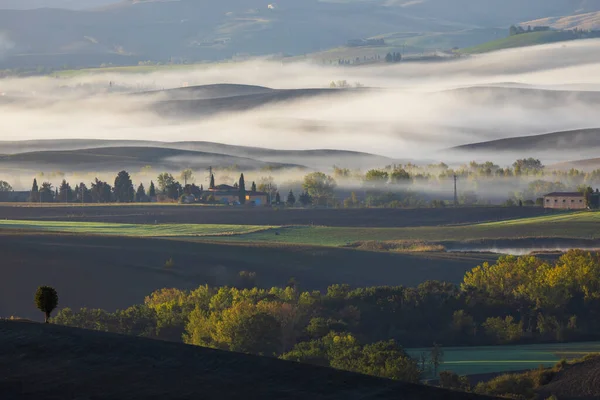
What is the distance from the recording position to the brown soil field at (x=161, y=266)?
13312cm

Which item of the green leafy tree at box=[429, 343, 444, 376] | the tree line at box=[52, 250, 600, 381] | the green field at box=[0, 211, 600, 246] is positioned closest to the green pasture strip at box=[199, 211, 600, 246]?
the green field at box=[0, 211, 600, 246]

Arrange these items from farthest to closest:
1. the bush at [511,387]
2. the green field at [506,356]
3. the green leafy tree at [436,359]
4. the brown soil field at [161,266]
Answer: the brown soil field at [161,266], the green field at [506,356], the green leafy tree at [436,359], the bush at [511,387]

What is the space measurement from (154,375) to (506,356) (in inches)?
2347

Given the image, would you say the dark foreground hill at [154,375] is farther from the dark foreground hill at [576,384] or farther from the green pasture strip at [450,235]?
the green pasture strip at [450,235]

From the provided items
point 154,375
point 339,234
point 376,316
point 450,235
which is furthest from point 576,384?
point 339,234

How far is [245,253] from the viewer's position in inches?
6398

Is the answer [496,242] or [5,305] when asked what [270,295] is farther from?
[496,242]

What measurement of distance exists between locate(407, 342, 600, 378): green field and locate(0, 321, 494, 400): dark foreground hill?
44761 mm

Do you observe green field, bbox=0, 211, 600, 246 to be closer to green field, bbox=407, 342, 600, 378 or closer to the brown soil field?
the brown soil field

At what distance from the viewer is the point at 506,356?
3910 inches

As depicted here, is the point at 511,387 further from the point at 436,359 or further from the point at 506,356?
the point at 506,356

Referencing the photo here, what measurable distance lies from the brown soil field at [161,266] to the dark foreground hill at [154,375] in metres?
76.3

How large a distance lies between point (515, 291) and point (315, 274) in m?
30.5

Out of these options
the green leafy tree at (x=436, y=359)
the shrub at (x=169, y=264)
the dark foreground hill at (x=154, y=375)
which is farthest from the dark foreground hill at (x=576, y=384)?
the shrub at (x=169, y=264)
